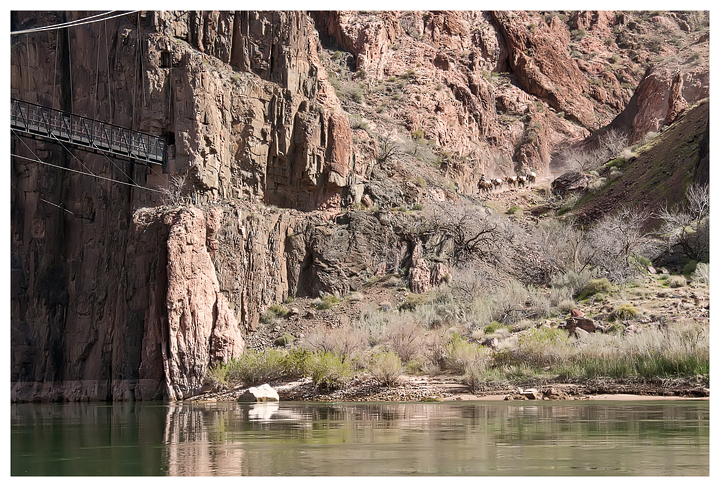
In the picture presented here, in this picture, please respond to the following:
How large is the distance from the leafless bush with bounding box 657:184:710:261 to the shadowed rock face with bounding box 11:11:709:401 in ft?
34.6

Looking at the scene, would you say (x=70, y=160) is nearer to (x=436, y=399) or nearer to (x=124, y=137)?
(x=124, y=137)

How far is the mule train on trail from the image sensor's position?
5553cm

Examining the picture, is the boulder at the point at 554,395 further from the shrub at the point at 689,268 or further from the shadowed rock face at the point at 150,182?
the shrub at the point at 689,268

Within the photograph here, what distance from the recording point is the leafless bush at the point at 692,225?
1372 inches

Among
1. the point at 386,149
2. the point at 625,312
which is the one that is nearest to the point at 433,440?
the point at 625,312

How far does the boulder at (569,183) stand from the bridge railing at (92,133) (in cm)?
2787

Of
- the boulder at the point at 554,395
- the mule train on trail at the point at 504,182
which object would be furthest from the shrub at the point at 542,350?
the mule train on trail at the point at 504,182

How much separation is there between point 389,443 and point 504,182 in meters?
47.3

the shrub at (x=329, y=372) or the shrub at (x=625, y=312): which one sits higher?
the shrub at (x=625, y=312)

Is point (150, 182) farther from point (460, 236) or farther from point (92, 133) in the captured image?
point (460, 236)

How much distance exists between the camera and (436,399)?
74.1 ft

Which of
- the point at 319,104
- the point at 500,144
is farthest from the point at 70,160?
the point at 500,144

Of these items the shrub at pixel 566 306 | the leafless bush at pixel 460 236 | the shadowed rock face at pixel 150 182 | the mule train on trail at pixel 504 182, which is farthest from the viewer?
the mule train on trail at pixel 504 182

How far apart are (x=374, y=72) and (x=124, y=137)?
30166 millimetres
